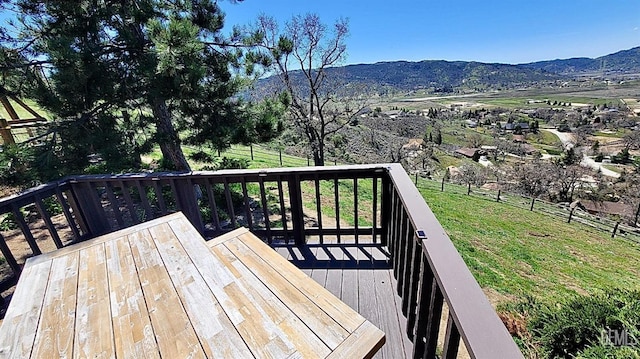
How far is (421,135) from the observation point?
163 feet

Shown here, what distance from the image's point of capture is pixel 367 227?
2715mm

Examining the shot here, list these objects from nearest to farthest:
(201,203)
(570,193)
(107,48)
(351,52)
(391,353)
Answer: (391,353)
(107,48)
(201,203)
(351,52)
(570,193)

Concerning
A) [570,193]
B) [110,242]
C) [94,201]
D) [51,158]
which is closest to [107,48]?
[51,158]

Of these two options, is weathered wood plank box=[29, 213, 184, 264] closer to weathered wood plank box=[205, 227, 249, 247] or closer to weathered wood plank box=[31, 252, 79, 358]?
weathered wood plank box=[31, 252, 79, 358]

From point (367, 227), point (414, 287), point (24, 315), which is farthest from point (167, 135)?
point (414, 287)

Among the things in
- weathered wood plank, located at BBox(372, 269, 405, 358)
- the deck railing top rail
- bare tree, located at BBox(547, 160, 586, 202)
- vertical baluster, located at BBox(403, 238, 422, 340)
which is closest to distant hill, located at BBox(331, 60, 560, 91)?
bare tree, located at BBox(547, 160, 586, 202)

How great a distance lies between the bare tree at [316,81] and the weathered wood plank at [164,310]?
24.8 ft

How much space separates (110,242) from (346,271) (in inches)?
65.2

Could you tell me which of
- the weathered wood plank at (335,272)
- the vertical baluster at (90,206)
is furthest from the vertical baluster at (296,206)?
the vertical baluster at (90,206)

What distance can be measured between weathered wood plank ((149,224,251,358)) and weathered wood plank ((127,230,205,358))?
0.07 ft

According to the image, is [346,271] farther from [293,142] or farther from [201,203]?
[293,142]

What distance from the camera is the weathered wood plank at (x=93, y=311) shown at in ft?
3.07

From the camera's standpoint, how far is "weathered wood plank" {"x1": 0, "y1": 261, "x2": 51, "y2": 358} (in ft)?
3.10

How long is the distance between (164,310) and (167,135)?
3862mm
